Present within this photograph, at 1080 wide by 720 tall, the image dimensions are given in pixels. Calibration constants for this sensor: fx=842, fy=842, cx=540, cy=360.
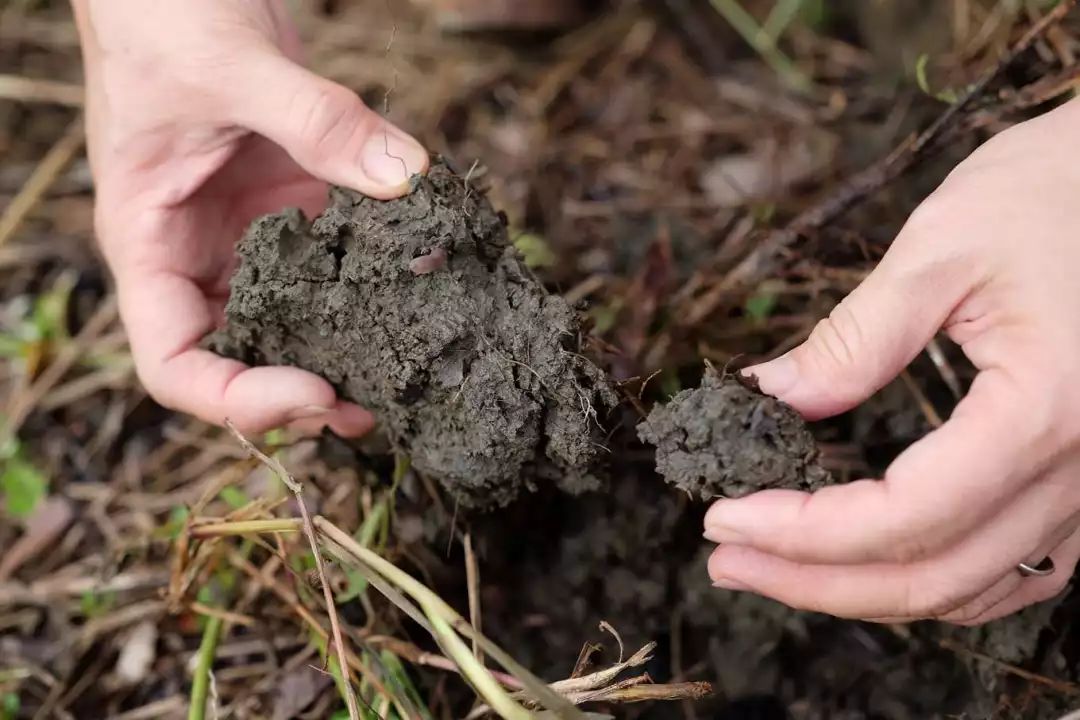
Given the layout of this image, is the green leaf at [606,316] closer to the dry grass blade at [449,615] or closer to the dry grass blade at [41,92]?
the dry grass blade at [449,615]

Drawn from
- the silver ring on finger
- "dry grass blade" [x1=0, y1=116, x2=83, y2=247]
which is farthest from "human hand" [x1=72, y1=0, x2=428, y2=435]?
the silver ring on finger

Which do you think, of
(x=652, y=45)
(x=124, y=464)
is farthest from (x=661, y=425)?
(x=652, y=45)

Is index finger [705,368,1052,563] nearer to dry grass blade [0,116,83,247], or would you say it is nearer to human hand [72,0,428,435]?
human hand [72,0,428,435]

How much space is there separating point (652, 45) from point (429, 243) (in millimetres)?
1736

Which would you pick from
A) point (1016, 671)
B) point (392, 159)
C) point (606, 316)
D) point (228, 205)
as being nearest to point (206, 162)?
point (228, 205)

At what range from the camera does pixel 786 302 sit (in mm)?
1886

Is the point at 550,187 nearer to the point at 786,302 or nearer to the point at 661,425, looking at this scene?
the point at 786,302

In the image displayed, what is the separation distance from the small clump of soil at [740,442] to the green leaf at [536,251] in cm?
78

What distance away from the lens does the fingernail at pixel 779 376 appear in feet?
3.77

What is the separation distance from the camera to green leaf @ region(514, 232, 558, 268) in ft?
6.37

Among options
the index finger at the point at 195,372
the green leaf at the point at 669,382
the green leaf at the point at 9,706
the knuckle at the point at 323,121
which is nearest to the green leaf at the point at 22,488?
the green leaf at the point at 9,706

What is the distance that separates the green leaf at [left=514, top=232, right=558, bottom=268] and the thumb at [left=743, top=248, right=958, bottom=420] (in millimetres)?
829

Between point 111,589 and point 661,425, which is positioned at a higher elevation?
point 661,425

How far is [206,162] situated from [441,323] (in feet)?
2.27
